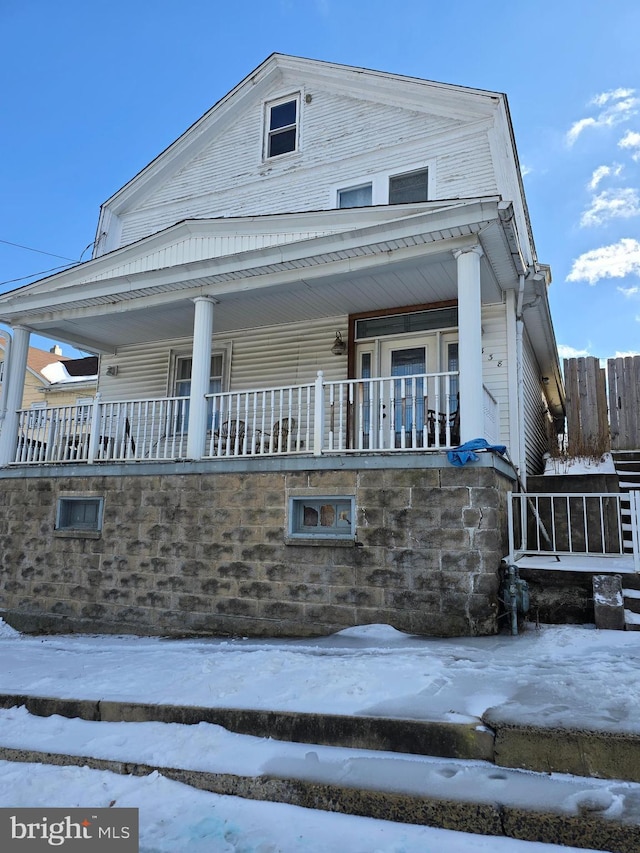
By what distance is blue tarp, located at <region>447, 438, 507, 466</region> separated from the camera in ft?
17.6

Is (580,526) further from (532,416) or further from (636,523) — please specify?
(532,416)

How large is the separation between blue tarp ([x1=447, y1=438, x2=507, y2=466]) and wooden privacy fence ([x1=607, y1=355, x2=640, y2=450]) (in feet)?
19.8

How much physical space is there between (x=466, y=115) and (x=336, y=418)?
16.3 feet

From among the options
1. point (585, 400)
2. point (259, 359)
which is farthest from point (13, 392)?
point (585, 400)

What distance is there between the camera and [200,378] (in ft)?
23.5

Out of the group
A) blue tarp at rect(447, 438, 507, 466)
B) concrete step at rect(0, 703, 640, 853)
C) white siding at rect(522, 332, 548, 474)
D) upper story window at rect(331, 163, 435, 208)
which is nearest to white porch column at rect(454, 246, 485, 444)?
blue tarp at rect(447, 438, 507, 466)

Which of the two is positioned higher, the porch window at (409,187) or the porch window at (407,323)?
the porch window at (409,187)

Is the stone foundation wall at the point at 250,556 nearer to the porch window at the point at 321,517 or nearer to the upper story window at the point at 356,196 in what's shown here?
the porch window at the point at 321,517

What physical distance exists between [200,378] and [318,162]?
15.7 ft

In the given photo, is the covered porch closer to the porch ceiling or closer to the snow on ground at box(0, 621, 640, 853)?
the porch ceiling

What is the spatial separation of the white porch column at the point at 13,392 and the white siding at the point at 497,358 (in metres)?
6.74

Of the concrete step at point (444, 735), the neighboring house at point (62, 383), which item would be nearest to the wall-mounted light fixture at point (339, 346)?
the concrete step at point (444, 735)

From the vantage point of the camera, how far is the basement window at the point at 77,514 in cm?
749

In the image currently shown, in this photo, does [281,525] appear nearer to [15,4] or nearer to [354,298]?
[354,298]
